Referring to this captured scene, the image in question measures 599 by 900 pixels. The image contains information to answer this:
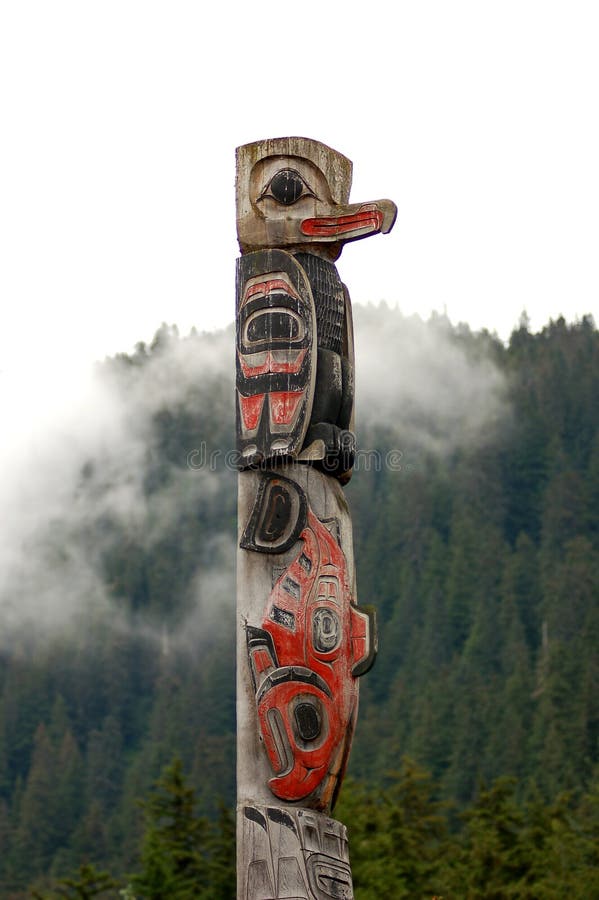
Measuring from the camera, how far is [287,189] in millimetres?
11102

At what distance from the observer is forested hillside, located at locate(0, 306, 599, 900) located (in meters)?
55.2

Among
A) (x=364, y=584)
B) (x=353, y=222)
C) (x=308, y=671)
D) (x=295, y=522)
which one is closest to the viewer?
(x=308, y=671)

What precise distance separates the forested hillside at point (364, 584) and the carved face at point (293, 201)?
3721cm

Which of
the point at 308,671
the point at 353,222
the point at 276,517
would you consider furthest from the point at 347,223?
the point at 308,671

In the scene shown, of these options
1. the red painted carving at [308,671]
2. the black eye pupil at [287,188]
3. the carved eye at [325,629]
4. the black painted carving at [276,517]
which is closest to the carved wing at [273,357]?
the black painted carving at [276,517]

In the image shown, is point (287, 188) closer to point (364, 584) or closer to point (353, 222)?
point (353, 222)

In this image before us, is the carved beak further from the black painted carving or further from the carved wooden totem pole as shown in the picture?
the black painted carving

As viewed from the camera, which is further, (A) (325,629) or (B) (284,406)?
(B) (284,406)

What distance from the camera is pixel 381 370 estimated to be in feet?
279

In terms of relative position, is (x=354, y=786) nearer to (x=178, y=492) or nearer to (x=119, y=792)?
(x=119, y=792)

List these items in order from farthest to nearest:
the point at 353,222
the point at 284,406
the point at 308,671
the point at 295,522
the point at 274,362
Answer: the point at 353,222
the point at 274,362
the point at 284,406
the point at 295,522
the point at 308,671

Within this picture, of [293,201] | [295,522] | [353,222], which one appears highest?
[293,201]

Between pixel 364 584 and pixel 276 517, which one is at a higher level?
pixel 364 584

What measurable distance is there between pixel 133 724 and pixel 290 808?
67591 mm
